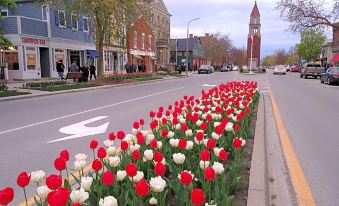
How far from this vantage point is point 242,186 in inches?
147

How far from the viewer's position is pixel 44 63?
30.8m

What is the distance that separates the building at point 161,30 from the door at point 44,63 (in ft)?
113

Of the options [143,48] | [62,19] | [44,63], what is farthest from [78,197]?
[143,48]

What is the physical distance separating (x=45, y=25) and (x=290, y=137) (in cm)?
2769

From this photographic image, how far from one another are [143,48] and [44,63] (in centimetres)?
2614

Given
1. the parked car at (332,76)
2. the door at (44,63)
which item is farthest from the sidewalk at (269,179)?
the door at (44,63)

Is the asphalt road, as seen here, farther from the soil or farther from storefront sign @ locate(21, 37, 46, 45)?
storefront sign @ locate(21, 37, 46, 45)

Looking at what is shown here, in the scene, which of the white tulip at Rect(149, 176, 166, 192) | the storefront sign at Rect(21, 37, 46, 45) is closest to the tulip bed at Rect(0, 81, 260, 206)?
the white tulip at Rect(149, 176, 166, 192)

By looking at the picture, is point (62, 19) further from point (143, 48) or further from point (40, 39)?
point (143, 48)

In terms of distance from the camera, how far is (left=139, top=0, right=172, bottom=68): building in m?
64.5

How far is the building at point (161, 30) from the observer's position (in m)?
64.5

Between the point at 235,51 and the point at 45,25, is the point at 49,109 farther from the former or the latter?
the point at 235,51

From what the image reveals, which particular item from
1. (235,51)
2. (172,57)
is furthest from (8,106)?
(235,51)

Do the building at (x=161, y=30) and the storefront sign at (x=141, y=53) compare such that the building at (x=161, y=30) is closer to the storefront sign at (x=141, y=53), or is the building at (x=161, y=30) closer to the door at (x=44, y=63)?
the storefront sign at (x=141, y=53)
